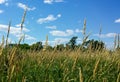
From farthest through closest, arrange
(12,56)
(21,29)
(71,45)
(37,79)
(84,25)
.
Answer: (71,45), (37,79), (84,25), (21,29), (12,56)

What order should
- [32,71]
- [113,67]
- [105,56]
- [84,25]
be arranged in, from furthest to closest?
[105,56] < [113,67] < [32,71] < [84,25]

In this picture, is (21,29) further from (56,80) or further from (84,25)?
(56,80)

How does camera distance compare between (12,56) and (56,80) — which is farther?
(56,80)

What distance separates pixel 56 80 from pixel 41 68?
2.57ft

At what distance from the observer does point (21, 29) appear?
3.26 m

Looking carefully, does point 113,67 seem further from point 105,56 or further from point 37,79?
point 37,79

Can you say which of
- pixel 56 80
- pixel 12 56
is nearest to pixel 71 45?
pixel 56 80

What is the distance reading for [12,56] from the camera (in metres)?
2.32

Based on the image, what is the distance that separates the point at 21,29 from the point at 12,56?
3.20 feet

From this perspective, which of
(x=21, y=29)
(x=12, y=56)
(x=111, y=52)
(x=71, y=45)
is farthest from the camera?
(x=71, y=45)

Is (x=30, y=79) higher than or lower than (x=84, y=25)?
lower

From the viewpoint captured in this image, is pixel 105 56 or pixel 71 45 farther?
pixel 71 45

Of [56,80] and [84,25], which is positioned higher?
[84,25]

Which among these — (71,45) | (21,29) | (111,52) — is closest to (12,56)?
(21,29)
